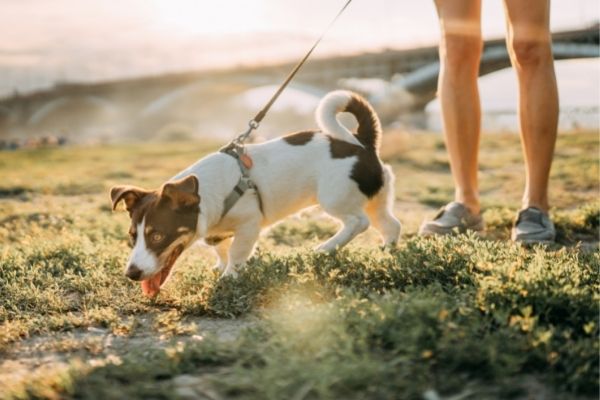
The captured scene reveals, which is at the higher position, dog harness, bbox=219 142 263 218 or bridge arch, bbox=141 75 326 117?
dog harness, bbox=219 142 263 218

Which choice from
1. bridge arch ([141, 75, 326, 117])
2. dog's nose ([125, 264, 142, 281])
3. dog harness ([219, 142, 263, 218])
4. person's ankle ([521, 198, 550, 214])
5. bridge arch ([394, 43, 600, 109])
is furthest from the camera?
bridge arch ([141, 75, 326, 117])

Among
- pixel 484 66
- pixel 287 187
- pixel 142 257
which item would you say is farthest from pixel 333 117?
pixel 484 66

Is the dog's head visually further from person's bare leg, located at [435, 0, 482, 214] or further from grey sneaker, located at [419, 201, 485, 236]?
person's bare leg, located at [435, 0, 482, 214]

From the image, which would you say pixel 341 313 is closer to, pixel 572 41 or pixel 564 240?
pixel 564 240

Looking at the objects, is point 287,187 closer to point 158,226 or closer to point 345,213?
point 345,213

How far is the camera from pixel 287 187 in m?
4.05

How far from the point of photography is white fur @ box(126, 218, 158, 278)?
10.6ft

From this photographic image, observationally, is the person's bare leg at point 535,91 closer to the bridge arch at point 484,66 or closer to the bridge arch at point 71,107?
the bridge arch at point 484,66

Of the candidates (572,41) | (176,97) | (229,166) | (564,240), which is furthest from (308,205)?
(176,97)

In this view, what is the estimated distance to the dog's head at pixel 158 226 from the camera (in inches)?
128

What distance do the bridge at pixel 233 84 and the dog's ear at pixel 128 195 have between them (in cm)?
Answer: 3038

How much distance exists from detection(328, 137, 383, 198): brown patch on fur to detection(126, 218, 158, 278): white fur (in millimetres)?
1322

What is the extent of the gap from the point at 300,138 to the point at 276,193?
428 millimetres

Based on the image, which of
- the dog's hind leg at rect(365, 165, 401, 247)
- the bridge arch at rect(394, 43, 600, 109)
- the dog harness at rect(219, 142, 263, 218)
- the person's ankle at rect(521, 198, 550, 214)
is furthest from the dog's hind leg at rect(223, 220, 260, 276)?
the bridge arch at rect(394, 43, 600, 109)
